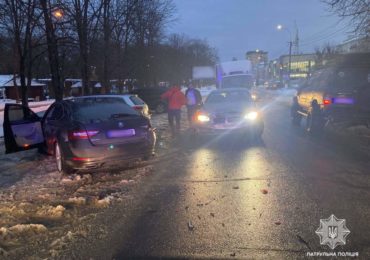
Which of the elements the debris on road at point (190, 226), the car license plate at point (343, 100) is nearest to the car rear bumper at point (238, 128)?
the car license plate at point (343, 100)

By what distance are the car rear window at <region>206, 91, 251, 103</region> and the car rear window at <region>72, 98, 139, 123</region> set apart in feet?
17.2

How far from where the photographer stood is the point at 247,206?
5.82 metres

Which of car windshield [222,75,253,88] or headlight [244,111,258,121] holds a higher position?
car windshield [222,75,253,88]

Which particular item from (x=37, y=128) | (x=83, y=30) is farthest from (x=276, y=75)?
(x=37, y=128)

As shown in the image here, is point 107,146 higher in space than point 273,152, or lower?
higher

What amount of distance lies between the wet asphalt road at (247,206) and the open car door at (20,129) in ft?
9.99

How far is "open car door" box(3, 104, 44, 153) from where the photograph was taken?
940 centimetres

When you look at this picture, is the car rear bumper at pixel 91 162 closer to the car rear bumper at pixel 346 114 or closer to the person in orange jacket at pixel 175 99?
the car rear bumper at pixel 346 114

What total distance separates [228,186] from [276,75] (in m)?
136

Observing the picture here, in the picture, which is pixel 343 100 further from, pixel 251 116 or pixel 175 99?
pixel 175 99

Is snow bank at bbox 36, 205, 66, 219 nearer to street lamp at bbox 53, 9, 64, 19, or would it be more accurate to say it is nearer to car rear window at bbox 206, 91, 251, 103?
car rear window at bbox 206, 91, 251, 103

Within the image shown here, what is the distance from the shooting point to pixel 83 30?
60.8ft

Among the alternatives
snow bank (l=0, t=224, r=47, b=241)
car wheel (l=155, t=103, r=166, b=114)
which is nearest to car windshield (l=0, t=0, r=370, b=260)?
snow bank (l=0, t=224, r=47, b=241)

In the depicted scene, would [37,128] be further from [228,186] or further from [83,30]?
[83,30]
